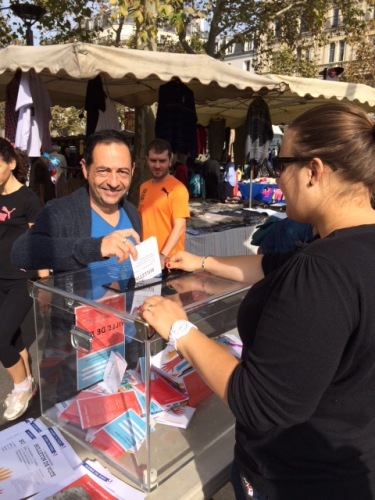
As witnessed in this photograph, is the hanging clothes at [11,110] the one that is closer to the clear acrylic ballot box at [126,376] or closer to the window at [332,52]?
the clear acrylic ballot box at [126,376]

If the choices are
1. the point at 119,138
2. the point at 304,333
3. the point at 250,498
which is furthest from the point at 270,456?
the point at 119,138

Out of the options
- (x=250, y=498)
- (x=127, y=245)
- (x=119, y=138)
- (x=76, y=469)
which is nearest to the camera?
(x=250, y=498)

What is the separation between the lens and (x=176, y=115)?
4691 mm

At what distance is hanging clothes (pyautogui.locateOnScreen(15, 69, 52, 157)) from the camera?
4.06 metres

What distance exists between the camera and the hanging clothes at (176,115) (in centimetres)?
468

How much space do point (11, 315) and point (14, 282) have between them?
8.4 inches

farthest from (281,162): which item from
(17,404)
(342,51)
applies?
(342,51)

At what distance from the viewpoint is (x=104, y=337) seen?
1217mm

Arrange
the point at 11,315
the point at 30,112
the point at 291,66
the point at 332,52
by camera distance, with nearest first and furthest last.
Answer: the point at 11,315
the point at 30,112
the point at 291,66
the point at 332,52

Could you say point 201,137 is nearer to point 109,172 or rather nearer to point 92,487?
point 109,172

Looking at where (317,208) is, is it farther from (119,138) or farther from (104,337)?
(119,138)

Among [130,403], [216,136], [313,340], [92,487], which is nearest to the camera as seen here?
[313,340]

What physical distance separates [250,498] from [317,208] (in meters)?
0.73

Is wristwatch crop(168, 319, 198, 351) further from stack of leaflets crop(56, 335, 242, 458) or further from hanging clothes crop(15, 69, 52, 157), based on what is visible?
hanging clothes crop(15, 69, 52, 157)
